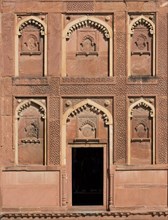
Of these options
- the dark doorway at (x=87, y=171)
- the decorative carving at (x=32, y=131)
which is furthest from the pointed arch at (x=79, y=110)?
the dark doorway at (x=87, y=171)

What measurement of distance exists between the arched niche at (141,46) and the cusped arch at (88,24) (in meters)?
0.37

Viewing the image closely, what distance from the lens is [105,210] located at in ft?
27.0

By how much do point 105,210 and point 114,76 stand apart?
2181 mm

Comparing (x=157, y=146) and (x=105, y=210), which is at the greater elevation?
(x=157, y=146)

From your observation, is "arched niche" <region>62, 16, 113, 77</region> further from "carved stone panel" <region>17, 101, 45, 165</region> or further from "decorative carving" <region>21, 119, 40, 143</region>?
"decorative carving" <region>21, 119, 40, 143</region>

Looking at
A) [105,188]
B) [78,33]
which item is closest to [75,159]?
[105,188]

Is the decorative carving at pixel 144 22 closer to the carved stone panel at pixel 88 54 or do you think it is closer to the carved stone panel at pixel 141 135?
the carved stone panel at pixel 88 54

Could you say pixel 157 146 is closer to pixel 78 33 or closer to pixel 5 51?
pixel 78 33

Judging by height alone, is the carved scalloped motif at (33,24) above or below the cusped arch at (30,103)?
above

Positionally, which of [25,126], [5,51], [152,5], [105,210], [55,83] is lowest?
[105,210]

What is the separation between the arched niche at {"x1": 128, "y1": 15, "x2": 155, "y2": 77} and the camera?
27.0ft

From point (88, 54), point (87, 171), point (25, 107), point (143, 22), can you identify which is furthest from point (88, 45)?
point (87, 171)

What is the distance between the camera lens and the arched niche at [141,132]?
823 cm

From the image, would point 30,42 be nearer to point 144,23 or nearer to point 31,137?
point 31,137
